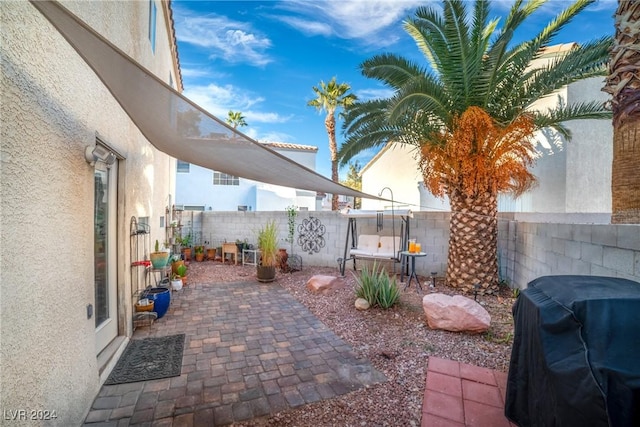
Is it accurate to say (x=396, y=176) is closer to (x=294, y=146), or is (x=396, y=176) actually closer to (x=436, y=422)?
(x=294, y=146)

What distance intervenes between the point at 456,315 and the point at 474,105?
13.1 feet

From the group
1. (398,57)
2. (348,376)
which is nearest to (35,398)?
(348,376)

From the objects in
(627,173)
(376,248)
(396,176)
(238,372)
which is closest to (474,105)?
(627,173)

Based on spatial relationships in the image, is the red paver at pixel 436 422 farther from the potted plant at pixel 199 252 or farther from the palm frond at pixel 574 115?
the potted plant at pixel 199 252

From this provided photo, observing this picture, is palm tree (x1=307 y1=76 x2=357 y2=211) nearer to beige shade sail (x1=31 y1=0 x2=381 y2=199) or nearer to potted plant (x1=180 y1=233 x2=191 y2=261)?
potted plant (x1=180 y1=233 x2=191 y2=261)

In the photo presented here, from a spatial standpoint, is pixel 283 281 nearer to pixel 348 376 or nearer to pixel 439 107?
pixel 348 376

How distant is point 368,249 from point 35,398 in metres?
6.72

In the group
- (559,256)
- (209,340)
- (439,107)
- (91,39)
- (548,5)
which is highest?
(548,5)

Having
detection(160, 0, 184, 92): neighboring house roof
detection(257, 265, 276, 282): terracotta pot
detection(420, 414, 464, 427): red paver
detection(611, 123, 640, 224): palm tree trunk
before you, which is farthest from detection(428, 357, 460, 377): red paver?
detection(160, 0, 184, 92): neighboring house roof

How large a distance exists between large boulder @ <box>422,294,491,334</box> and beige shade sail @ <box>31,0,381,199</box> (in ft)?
8.09

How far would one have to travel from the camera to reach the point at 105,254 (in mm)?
3484

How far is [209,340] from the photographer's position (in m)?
3.98

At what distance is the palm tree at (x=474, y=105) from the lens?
5.03 metres

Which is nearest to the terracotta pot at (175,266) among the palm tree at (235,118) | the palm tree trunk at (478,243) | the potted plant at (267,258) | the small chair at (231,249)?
the potted plant at (267,258)
